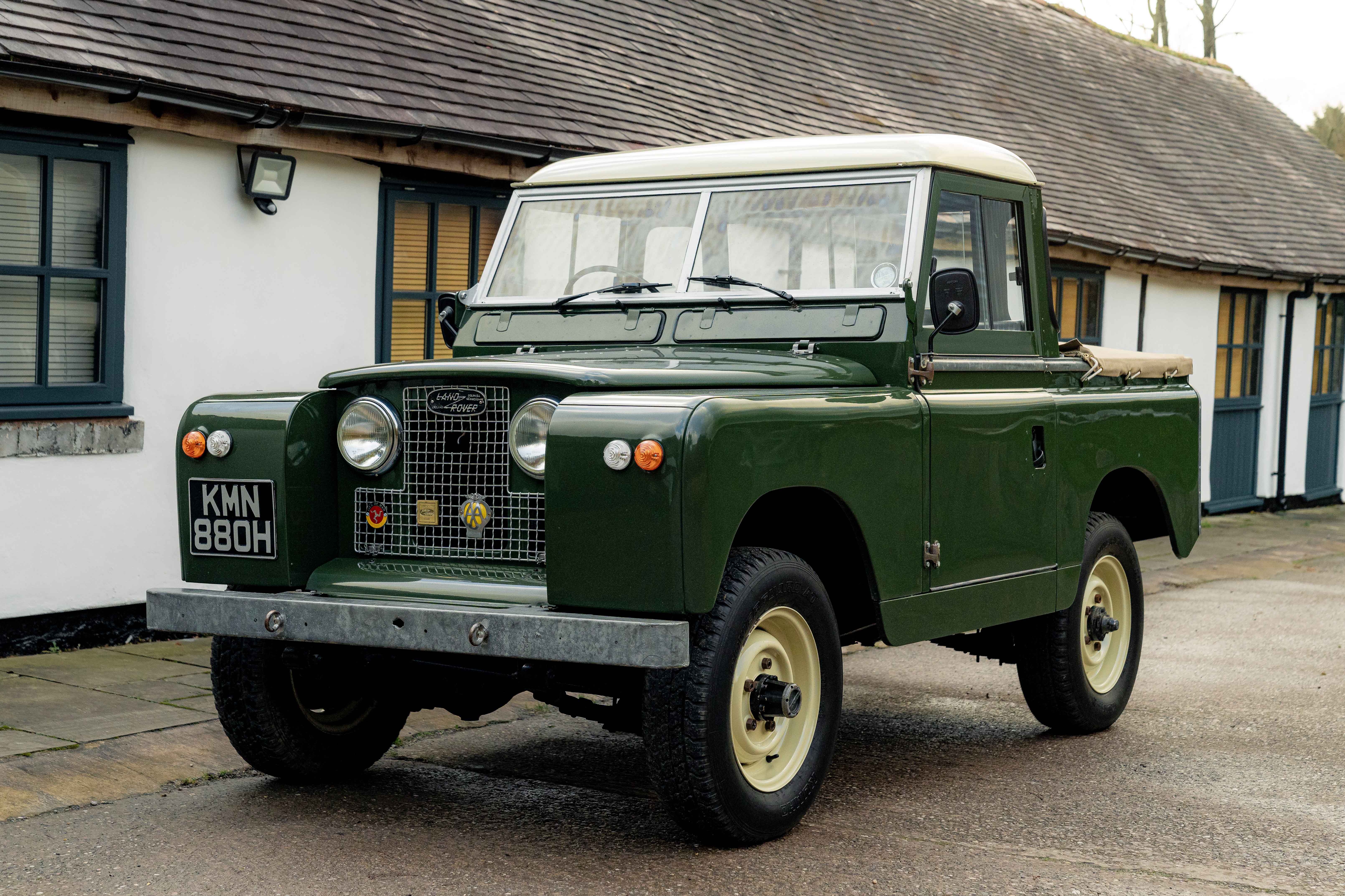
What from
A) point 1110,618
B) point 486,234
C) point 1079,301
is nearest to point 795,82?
point 1079,301

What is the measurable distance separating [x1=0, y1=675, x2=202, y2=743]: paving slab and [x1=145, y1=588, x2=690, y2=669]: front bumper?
1315 millimetres

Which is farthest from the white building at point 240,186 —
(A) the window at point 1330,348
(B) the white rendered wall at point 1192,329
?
(A) the window at point 1330,348

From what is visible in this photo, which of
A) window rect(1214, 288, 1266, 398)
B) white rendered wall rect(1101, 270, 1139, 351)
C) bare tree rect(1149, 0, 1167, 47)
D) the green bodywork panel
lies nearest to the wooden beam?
the green bodywork panel

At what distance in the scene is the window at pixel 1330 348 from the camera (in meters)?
19.0

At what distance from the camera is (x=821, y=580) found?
5082mm

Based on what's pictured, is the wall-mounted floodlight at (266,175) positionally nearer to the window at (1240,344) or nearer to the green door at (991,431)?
the green door at (991,431)

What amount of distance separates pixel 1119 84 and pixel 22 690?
17379 mm

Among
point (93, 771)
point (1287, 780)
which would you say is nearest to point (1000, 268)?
point (1287, 780)

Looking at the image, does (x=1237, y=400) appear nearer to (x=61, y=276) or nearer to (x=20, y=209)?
(x=61, y=276)

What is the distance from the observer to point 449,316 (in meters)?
6.25

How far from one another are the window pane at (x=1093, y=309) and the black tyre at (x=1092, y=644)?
9.09 m

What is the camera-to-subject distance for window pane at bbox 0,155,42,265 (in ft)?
24.4

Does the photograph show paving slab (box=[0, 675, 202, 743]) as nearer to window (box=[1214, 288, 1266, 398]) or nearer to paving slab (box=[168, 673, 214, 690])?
paving slab (box=[168, 673, 214, 690])

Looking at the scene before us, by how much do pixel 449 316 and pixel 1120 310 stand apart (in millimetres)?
11198
